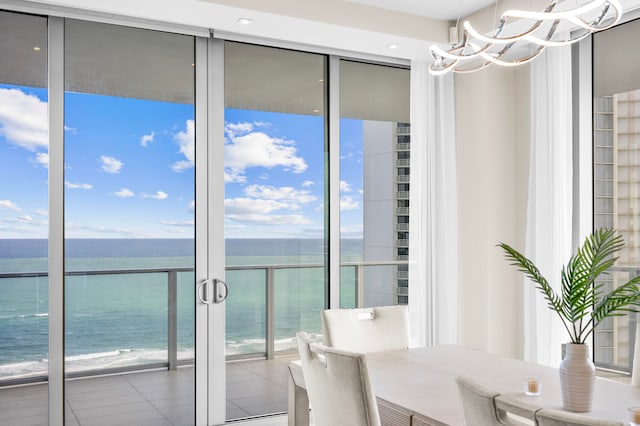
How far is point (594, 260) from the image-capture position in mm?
2148

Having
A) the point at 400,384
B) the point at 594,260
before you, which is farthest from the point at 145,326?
the point at 594,260

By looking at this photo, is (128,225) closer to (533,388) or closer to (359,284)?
(359,284)

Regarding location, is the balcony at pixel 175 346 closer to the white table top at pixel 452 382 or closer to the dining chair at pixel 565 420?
the white table top at pixel 452 382

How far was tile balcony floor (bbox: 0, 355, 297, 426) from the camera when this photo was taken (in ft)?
11.6

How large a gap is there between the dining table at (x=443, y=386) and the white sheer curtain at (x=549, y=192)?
1.19 meters

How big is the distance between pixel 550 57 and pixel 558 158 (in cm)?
68

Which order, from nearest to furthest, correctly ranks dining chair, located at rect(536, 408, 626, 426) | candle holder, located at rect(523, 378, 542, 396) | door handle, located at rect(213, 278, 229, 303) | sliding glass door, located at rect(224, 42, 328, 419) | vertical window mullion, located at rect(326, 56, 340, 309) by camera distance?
dining chair, located at rect(536, 408, 626, 426), candle holder, located at rect(523, 378, 542, 396), door handle, located at rect(213, 278, 229, 303), sliding glass door, located at rect(224, 42, 328, 419), vertical window mullion, located at rect(326, 56, 340, 309)

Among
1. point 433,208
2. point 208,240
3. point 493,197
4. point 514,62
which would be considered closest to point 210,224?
point 208,240

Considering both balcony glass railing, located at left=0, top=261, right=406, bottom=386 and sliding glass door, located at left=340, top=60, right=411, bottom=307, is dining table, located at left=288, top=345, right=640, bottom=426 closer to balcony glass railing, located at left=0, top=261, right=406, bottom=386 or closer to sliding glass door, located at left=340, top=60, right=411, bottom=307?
balcony glass railing, located at left=0, top=261, right=406, bottom=386

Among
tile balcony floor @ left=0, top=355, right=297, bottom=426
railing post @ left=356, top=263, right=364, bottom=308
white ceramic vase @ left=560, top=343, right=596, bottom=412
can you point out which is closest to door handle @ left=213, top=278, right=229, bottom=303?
tile balcony floor @ left=0, top=355, right=297, bottom=426

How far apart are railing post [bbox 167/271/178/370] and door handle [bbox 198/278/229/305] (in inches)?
6.6

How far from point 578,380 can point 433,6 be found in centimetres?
276

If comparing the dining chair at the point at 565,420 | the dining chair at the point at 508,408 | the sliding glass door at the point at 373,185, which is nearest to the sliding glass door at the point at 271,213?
the sliding glass door at the point at 373,185

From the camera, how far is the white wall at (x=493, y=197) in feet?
14.8
